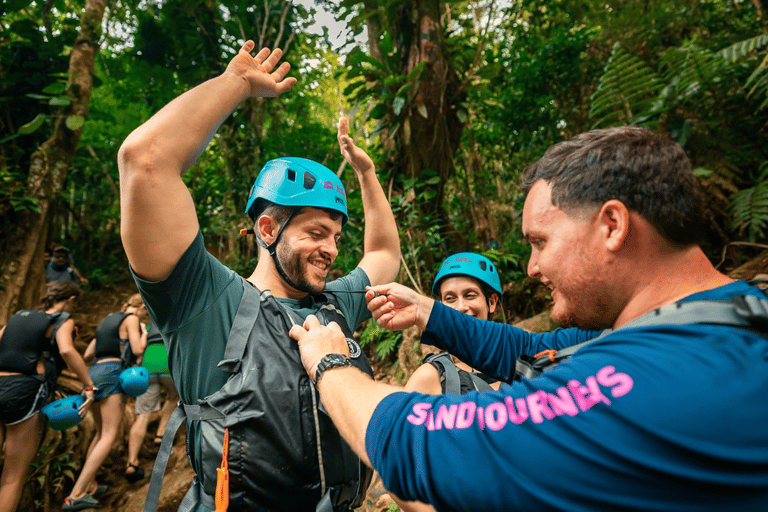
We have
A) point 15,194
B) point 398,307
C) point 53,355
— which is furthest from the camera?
point 15,194

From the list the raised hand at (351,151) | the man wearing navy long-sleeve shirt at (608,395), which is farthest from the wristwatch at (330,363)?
the raised hand at (351,151)

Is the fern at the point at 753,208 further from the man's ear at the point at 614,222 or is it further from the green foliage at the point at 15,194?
the green foliage at the point at 15,194

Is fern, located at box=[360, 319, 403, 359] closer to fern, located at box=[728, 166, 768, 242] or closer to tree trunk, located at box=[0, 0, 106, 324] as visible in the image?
fern, located at box=[728, 166, 768, 242]

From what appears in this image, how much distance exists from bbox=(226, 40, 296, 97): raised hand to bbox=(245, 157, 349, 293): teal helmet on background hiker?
0.43 meters

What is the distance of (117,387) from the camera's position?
5980 mm

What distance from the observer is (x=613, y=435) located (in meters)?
0.95

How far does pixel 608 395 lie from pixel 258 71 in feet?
6.60

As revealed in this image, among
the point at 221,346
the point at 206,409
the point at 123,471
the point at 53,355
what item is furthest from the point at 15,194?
the point at 206,409

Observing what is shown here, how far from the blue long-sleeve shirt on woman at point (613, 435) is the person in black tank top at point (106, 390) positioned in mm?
6364

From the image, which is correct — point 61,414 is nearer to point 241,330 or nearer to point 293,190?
point 241,330

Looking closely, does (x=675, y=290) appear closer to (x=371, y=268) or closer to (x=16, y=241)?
(x=371, y=268)

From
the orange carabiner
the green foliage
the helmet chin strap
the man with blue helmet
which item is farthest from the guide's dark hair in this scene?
the green foliage

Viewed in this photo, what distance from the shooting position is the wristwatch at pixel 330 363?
151 cm

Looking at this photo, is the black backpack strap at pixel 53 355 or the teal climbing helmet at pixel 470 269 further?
the black backpack strap at pixel 53 355
